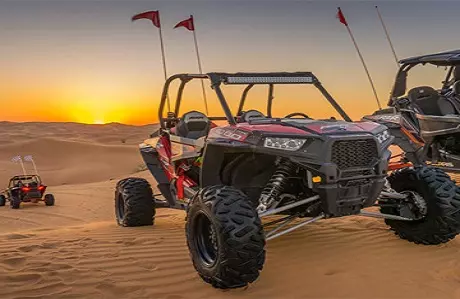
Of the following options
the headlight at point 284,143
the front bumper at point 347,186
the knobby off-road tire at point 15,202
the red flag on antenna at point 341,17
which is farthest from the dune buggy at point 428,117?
the knobby off-road tire at point 15,202

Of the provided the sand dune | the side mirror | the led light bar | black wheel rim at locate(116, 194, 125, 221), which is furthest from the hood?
the sand dune

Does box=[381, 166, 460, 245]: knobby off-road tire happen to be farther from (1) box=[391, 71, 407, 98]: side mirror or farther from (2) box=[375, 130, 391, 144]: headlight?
(1) box=[391, 71, 407, 98]: side mirror

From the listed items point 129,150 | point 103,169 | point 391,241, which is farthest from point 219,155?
point 129,150

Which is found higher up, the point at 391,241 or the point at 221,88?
the point at 221,88

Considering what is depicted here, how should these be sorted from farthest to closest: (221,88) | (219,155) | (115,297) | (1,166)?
(1,166) < (221,88) < (219,155) < (115,297)

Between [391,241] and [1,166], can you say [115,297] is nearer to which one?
[391,241]

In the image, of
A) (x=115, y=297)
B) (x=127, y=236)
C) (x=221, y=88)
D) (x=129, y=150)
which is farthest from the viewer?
(x=129, y=150)

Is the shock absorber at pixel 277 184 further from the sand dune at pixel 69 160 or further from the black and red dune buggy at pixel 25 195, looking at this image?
the sand dune at pixel 69 160

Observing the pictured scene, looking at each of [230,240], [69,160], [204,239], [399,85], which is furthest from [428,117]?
[69,160]

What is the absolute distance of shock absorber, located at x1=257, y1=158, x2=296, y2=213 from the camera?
5277 mm

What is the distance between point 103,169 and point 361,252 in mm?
24652

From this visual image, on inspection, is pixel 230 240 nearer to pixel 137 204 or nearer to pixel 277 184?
pixel 277 184

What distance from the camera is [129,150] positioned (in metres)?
37.3

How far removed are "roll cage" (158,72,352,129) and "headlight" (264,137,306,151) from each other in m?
0.76
